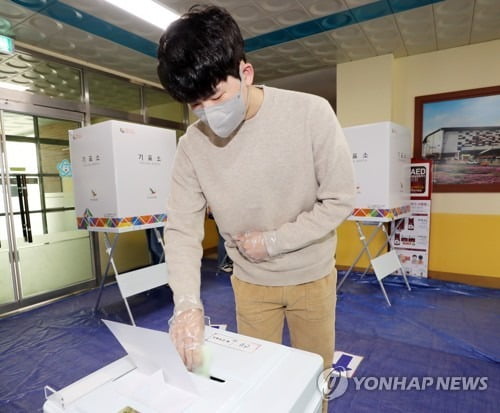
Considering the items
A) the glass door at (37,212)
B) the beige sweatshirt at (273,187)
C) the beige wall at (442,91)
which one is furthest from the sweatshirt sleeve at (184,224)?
the beige wall at (442,91)

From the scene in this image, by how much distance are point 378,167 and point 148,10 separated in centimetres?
232

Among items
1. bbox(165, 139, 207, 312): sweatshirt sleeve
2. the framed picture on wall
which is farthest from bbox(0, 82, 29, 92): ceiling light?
the framed picture on wall

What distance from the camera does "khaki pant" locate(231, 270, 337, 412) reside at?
93 centimetres

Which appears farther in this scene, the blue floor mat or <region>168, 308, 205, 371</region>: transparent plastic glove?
the blue floor mat

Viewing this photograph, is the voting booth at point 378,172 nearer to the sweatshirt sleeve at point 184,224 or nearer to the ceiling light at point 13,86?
the sweatshirt sleeve at point 184,224

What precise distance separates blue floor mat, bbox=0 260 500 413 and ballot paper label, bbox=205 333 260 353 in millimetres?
1168

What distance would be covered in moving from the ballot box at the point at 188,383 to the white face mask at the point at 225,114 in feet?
1.58

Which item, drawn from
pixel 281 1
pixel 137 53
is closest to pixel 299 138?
pixel 281 1

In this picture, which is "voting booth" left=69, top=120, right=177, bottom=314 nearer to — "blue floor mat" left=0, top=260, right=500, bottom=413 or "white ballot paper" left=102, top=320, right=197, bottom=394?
"blue floor mat" left=0, top=260, right=500, bottom=413

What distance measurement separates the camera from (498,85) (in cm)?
327

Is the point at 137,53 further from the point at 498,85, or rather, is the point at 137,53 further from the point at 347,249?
the point at 498,85

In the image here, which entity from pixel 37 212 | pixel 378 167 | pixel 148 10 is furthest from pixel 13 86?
pixel 378 167

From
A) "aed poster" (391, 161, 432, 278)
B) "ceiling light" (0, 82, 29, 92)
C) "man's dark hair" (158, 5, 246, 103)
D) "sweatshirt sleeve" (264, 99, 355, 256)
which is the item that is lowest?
"aed poster" (391, 161, 432, 278)

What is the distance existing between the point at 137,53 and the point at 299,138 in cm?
325
